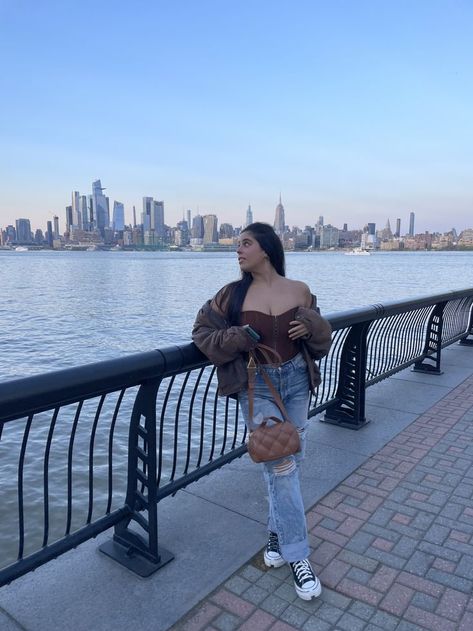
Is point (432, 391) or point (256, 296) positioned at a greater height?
point (256, 296)

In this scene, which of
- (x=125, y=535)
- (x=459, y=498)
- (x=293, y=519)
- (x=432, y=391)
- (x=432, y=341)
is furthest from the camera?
(x=432, y=341)

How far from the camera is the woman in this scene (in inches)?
107

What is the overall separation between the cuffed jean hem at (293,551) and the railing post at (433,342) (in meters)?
5.05

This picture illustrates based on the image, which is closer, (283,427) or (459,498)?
(283,427)

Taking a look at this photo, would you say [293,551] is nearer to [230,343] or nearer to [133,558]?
[133,558]

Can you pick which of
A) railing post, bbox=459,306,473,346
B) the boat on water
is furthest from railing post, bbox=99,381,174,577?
the boat on water

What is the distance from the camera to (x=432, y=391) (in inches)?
253

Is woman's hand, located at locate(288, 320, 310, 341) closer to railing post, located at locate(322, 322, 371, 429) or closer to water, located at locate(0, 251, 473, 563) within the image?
railing post, located at locate(322, 322, 371, 429)

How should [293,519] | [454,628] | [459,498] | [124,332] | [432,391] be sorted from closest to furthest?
[454,628], [293,519], [459,498], [432,391], [124,332]

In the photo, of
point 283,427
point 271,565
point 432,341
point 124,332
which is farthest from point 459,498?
point 124,332

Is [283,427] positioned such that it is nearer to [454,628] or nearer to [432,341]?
[454,628]

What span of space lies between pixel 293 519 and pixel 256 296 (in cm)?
118

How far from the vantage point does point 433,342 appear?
742 centimetres

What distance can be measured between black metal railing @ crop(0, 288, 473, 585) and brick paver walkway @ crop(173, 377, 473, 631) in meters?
0.63
